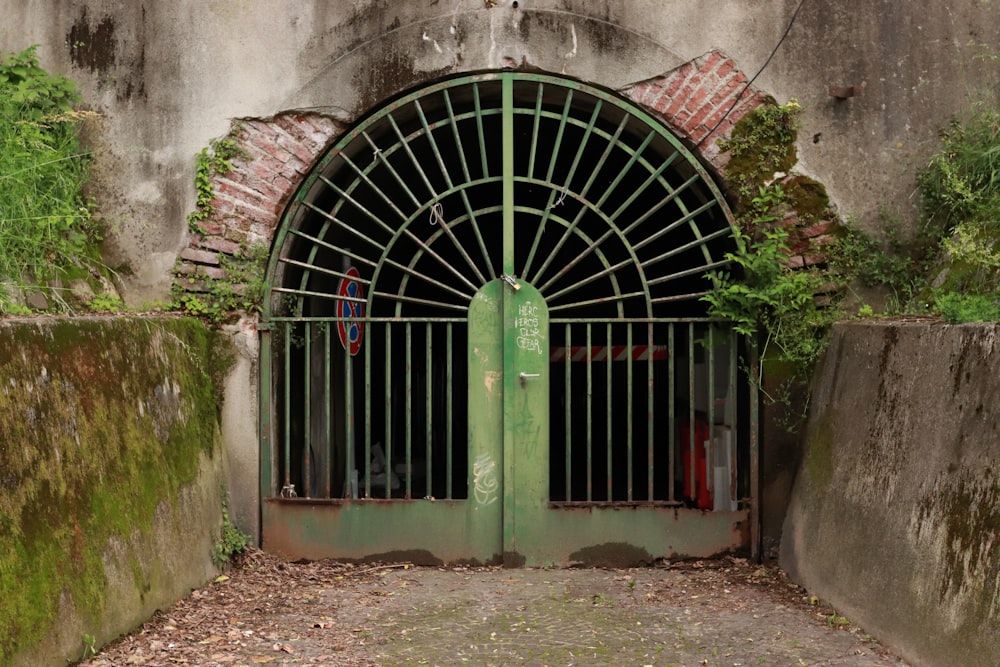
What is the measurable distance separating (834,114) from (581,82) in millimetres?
1607

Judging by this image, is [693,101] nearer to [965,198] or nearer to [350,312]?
[965,198]

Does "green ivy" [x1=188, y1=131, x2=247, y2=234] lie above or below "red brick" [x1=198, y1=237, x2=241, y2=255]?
above

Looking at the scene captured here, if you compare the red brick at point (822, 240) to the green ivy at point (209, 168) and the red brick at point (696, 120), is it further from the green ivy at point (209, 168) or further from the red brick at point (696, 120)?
the green ivy at point (209, 168)

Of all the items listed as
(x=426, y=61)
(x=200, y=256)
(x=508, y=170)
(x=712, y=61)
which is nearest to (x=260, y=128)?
(x=200, y=256)

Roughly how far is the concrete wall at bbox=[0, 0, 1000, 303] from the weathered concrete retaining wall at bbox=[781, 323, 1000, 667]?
156 centimetres

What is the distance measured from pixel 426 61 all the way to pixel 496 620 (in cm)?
346

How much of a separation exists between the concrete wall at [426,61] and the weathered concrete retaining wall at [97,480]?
124 centimetres

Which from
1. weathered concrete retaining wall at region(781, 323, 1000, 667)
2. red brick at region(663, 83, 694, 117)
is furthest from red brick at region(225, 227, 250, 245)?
weathered concrete retaining wall at region(781, 323, 1000, 667)

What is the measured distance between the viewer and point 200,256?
6410 millimetres

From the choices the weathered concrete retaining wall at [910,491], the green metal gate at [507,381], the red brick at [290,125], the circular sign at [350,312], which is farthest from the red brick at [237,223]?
the weathered concrete retaining wall at [910,491]

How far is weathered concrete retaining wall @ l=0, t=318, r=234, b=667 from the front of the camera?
3.88m

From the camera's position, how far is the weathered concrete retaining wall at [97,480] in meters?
3.88

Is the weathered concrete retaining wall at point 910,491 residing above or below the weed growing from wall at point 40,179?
below

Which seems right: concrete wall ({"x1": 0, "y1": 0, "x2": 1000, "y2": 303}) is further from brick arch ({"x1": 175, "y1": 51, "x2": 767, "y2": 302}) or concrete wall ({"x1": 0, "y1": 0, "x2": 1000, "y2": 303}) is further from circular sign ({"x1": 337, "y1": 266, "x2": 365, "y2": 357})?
circular sign ({"x1": 337, "y1": 266, "x2": 365, "y2": 357})
